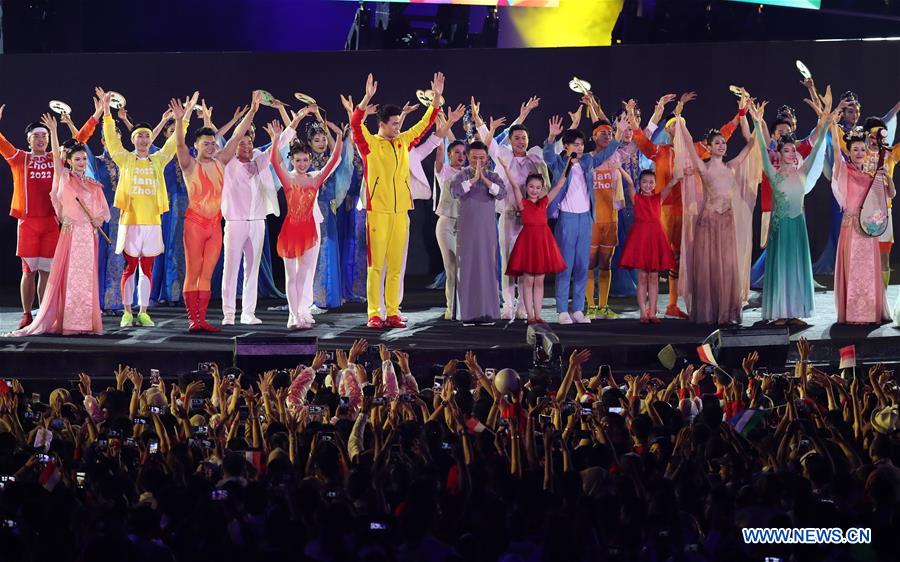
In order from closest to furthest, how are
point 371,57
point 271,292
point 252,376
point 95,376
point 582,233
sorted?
point 252,376, point 95,376, point 582,233, point 271,292, point 371,57

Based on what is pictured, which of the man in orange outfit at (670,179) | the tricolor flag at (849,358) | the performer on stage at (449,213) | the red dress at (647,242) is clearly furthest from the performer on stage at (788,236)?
the tricolor flag at (849,358)

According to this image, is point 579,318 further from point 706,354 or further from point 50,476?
point 50,476

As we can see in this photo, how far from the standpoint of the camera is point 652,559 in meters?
3.69

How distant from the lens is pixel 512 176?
916cm

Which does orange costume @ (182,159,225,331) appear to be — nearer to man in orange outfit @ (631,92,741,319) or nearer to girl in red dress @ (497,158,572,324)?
girl in red dress @ (497,158,572,324)

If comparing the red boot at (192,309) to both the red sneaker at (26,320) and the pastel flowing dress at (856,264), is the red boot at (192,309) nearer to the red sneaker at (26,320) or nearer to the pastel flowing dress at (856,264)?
the red sneaker at (26,320)

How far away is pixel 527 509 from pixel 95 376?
4540 millimetres

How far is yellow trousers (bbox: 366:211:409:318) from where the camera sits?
8969mm

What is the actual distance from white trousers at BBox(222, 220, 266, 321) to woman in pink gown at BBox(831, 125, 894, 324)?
12.7 feet

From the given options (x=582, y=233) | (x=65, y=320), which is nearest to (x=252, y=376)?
(x=65, y=320)

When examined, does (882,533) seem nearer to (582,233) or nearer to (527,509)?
(527,509)

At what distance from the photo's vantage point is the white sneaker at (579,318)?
9.16 meters

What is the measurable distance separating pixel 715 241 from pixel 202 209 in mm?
3384

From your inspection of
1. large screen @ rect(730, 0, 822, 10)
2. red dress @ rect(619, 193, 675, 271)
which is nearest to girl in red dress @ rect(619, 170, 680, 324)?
red dress @ rect(619, 193, 675, 271)
